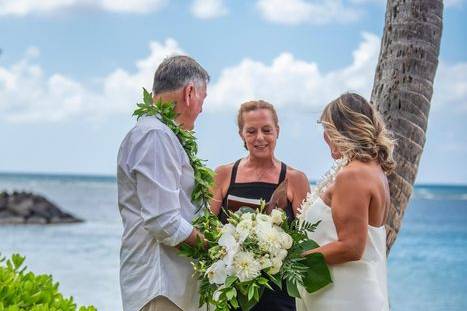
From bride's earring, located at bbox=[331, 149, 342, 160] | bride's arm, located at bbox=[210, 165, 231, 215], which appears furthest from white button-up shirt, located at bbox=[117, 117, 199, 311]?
bride's arm, located at bbox=[210, 165, 231, 215]

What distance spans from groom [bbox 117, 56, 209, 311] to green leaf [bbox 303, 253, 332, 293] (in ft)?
1.96

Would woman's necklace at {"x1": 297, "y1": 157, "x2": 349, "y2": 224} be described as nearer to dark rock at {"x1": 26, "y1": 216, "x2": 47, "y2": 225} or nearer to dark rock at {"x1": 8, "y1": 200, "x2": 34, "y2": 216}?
dark rock at {"x1": 26, "y1": 216, "x2": 47, "y2": 225}

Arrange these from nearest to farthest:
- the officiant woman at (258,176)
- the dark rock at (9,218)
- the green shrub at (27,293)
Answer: the green shrub at (27,293)
the officiant woman at (258,176)
the dark rock at (9,218)

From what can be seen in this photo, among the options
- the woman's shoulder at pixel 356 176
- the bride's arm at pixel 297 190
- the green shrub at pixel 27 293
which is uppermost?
the woman's shoulder at pixel 356 176

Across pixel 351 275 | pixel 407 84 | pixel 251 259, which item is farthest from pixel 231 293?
pixel 407 84

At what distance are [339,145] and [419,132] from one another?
249 cm

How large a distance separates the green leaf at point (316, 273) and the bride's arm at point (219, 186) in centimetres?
113

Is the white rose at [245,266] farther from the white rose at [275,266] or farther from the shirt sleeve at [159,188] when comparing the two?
the shirt sleeve at [159,188]

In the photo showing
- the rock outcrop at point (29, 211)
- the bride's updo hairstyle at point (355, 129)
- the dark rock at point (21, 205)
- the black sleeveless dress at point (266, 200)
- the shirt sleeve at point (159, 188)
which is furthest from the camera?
the dark rock at point (21, 205)

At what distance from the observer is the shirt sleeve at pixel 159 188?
423 cm

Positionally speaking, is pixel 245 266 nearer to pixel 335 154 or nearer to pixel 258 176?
pixel 335 154

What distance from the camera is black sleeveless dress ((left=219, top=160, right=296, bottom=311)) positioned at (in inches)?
209

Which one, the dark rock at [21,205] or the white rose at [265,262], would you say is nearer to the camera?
the white rose at [265,262]

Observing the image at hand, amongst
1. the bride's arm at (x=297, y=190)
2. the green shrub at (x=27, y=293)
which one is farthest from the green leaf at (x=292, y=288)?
the green shrub at (x=27, y=293)
